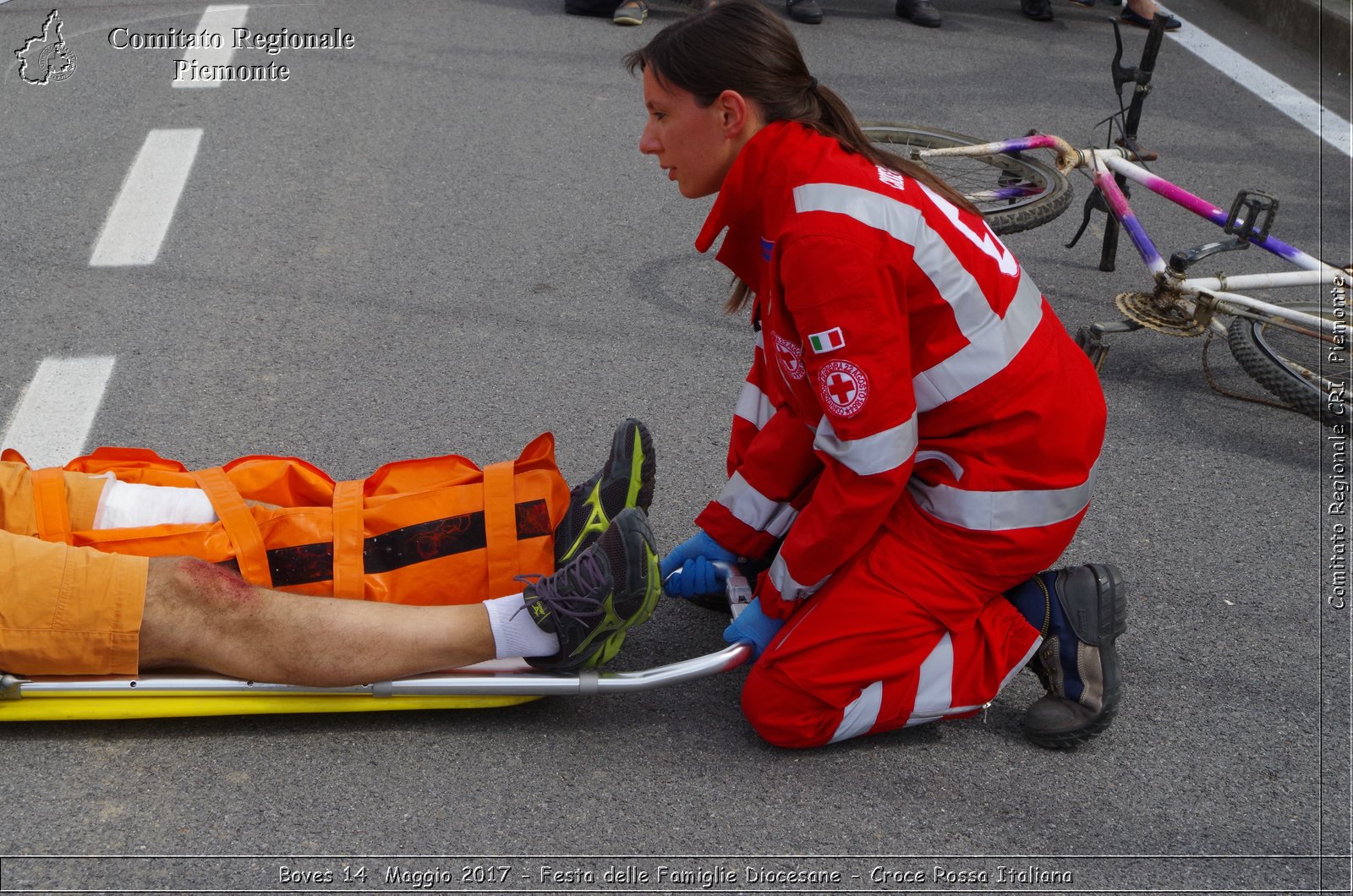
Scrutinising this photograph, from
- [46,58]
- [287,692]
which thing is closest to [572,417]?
[287,692]

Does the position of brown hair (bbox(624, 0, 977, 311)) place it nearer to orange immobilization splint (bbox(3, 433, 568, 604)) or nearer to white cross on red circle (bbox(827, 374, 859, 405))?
white cross on red circle (bbox(827, 374, 859, 405))

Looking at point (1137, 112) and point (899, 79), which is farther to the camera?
point (899, 79)

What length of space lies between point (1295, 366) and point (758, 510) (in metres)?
1.99

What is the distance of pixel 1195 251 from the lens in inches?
153

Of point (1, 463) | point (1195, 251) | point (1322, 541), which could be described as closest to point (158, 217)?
point (1, 463)

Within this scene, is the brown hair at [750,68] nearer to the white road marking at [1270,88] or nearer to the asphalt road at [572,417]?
the asphalt road at [572,417]

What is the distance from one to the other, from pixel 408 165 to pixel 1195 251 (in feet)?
10.7

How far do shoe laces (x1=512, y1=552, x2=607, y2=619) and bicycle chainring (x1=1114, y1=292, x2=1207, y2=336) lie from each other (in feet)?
7.77

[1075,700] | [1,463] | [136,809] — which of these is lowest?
[136,809]

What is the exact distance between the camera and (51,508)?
2422 millimetres

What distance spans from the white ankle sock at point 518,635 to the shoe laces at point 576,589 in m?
0.04

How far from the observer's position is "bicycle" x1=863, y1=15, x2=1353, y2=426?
3.71 meters

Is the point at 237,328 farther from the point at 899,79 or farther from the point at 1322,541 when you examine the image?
the point at 899,79

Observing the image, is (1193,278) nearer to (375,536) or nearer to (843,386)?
(843,386)
